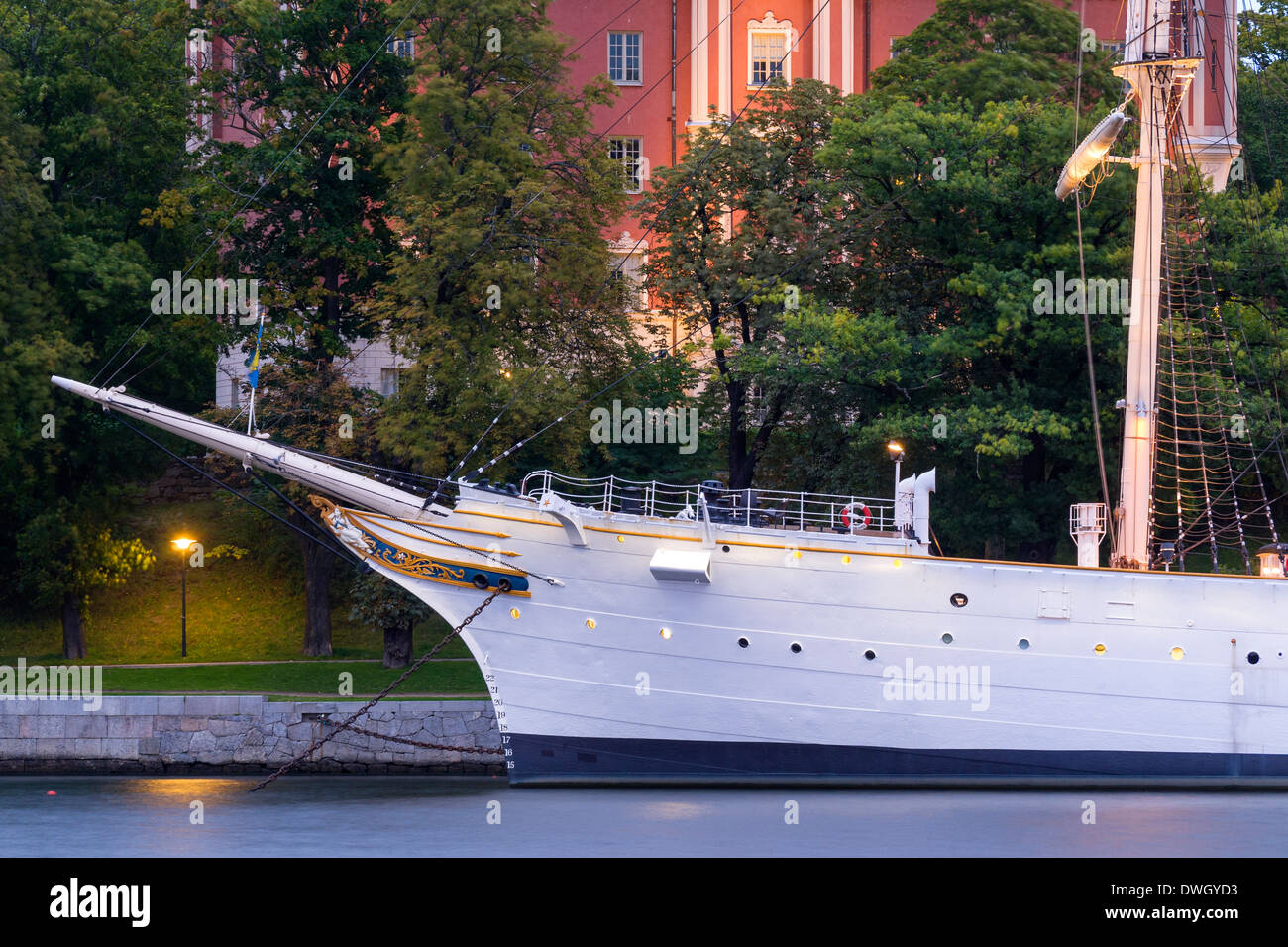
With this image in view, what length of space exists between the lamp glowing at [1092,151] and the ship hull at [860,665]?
7423 mm

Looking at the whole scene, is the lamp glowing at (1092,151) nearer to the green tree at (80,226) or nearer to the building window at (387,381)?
the building window at (387,381)

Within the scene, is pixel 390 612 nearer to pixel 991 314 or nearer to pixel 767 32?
pixel 991 314

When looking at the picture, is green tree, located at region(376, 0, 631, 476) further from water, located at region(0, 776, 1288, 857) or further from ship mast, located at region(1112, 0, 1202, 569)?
ship mast, located at region(1112, 0, 1202, 569)

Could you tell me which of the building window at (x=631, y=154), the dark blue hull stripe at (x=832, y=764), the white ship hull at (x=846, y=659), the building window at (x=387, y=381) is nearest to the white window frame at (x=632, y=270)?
the building window at (x=631, y=154)

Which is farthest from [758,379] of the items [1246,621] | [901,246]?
[1246,621]

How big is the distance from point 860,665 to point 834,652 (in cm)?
50

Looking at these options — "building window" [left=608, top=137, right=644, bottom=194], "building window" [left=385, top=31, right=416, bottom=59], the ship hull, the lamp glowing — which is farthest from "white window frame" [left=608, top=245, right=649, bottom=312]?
the ship hull

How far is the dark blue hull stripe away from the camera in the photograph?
28828 mm

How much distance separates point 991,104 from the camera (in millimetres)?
38062

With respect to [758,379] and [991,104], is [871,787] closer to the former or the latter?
[758,379]

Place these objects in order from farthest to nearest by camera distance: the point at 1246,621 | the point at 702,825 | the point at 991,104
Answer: the point at 991,104
the point at 1246,621
the point at 702,825

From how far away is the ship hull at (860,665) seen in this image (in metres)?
28.5

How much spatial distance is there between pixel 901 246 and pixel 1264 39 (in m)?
23.5

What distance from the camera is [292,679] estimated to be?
3669cm
